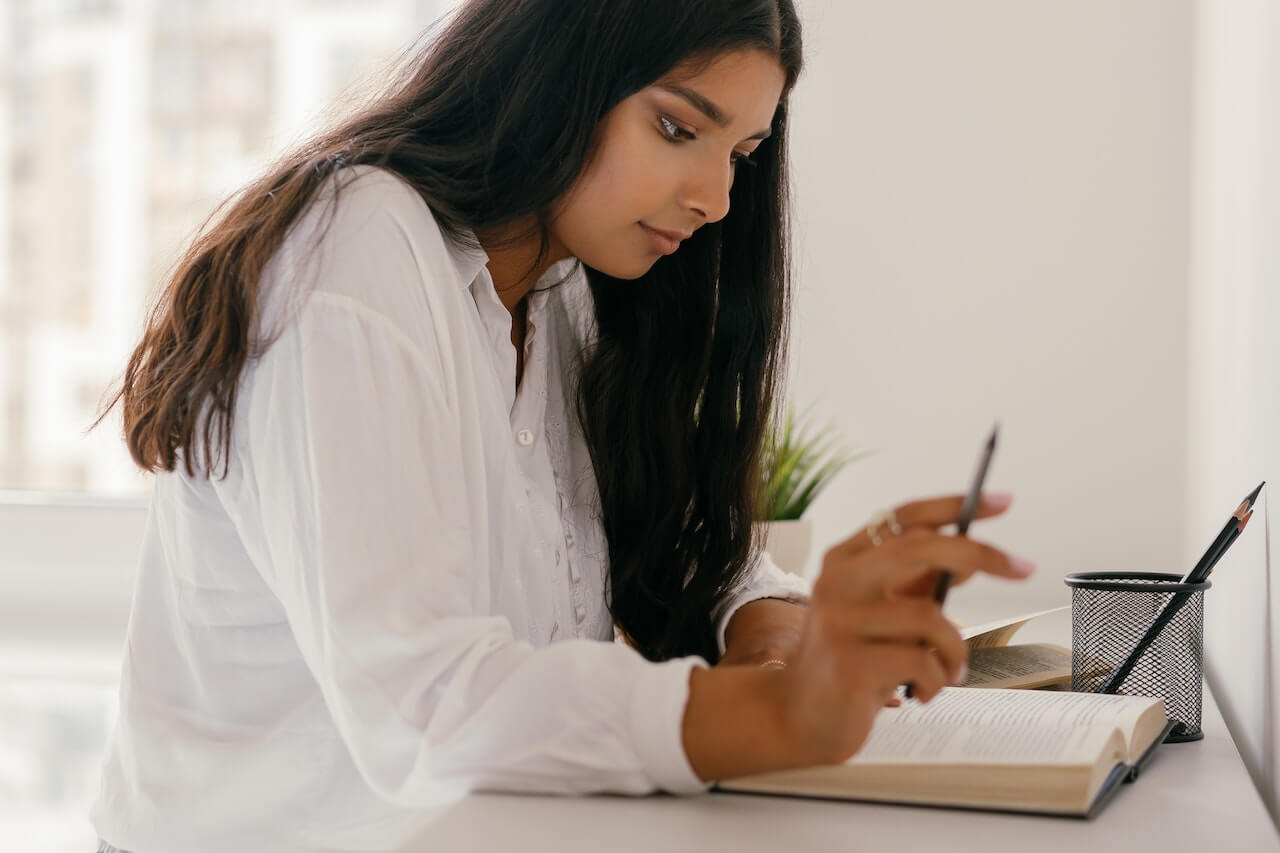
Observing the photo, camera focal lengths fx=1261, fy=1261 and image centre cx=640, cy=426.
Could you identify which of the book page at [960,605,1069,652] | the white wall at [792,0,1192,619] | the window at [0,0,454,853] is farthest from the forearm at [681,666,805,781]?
the window at [0,0,454,853]

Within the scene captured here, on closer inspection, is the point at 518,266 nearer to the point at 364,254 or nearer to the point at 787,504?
the point at 364,254

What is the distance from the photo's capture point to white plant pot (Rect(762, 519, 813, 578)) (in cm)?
148

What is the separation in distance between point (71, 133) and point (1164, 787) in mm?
2197

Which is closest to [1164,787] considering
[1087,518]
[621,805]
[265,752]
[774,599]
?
[621,805]

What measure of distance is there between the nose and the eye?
0.03 meters

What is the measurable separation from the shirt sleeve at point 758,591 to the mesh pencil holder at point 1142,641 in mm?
258

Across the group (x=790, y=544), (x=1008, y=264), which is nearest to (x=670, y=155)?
(x=790, y=544)

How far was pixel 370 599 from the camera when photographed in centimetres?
68

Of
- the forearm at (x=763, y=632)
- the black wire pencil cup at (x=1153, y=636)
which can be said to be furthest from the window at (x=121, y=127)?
the black wire pencil cup at (x=1153, y=636)

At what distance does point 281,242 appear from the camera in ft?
2.58

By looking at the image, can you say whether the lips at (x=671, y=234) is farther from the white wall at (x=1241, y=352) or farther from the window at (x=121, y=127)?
Result: the window at (x=121, y=127)

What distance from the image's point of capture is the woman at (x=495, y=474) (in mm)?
651

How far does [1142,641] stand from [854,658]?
1.24 ft

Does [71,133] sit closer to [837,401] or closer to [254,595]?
[837,401]
